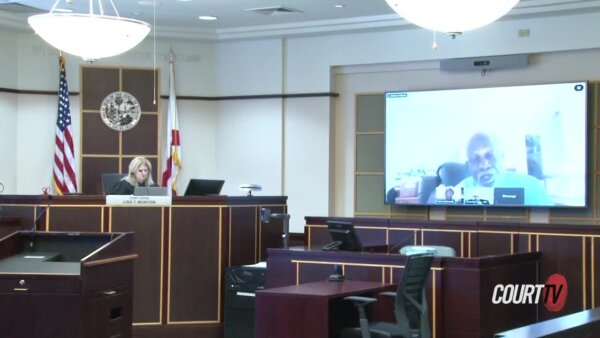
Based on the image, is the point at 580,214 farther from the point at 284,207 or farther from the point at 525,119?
the point at 284,207

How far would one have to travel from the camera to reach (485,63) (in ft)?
38.5

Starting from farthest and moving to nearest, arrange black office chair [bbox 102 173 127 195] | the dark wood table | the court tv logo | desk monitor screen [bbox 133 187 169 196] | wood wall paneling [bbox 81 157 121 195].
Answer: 1. wood wall paneling [bbox 81 157 121 195]
2. black office chair [bbox 102 173 127 195]
3. desk monitor screen [bbox 133 187 169 196]
4. the court tv logo
5. the dark wood table

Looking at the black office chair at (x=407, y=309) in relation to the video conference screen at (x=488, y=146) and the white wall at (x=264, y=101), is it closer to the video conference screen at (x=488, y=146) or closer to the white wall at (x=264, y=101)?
the video conference screen at (x=488, y=146)

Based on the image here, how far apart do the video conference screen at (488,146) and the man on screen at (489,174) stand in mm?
12

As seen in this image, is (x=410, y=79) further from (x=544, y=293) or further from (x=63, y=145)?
(x=63, y=145)

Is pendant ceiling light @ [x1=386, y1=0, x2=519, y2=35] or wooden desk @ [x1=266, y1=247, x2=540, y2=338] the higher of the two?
pendant ceiling light @ [x1=386, y1=0, x2=519, y2=35]

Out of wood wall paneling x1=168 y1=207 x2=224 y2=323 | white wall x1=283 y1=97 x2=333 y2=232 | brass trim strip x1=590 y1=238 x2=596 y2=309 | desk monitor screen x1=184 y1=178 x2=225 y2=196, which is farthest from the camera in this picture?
white wall x1=283 y1=97 x2=333 y2=232

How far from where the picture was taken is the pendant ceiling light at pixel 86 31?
23.0ft

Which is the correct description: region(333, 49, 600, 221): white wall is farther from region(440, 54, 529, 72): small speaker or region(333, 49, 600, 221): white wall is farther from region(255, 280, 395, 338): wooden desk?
region(255, 280, 395, 338): wooden desk

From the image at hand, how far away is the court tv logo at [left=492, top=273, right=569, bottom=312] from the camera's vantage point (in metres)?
8.46

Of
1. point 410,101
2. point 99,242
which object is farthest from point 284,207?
point 99,242

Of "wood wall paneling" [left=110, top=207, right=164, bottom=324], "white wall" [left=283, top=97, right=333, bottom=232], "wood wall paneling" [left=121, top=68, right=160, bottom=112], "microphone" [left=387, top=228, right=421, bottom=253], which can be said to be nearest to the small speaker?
"white wall" [left=283, top=97, right=333, bottom=232]

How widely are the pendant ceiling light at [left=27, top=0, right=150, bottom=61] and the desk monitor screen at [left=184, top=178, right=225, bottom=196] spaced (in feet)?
9.83

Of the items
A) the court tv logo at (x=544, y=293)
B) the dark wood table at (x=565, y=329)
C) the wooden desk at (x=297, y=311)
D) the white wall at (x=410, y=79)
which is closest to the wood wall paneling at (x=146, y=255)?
the wooden desk at (x=297, y=311)
